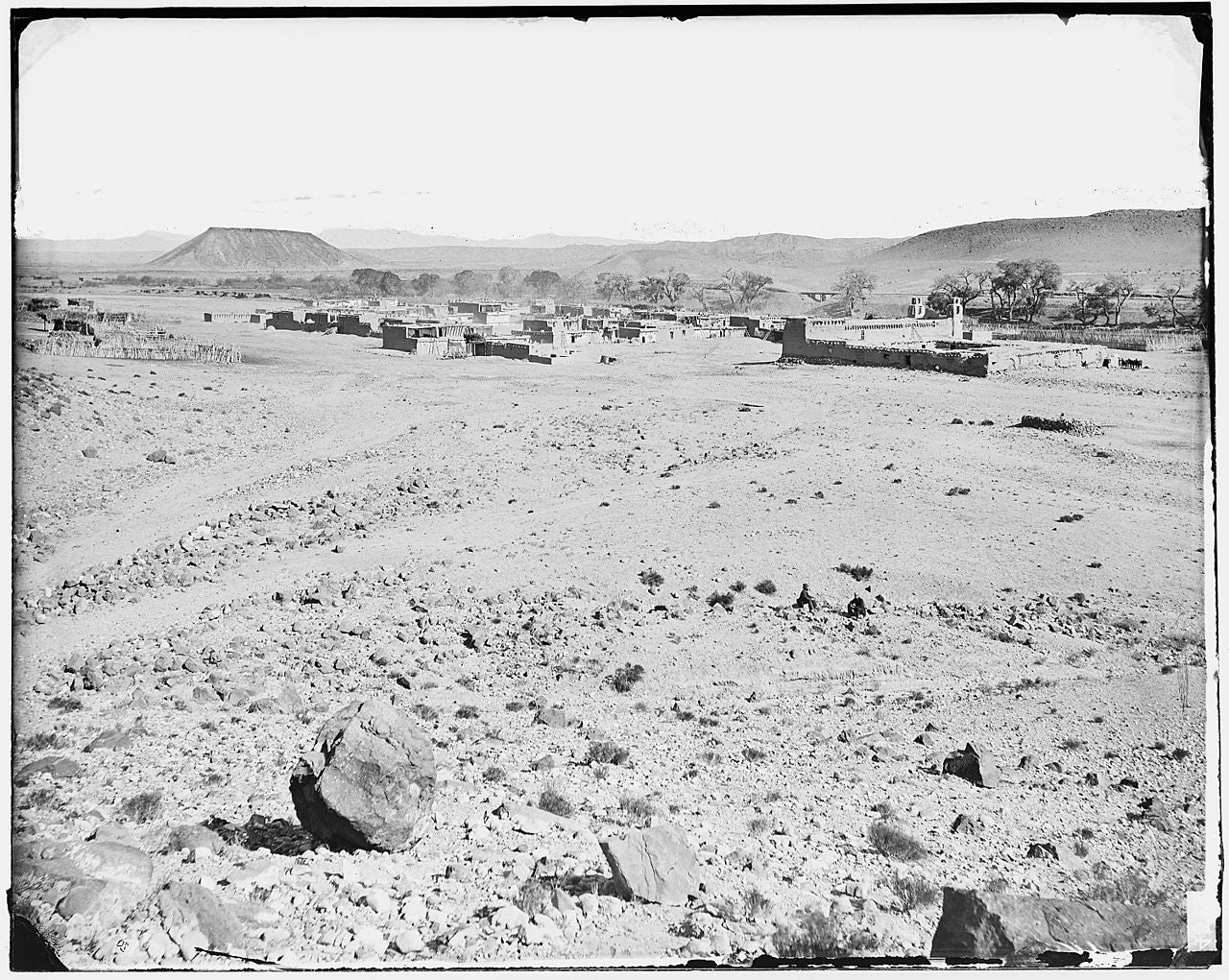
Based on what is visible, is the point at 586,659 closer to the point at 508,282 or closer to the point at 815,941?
the point at 815,941

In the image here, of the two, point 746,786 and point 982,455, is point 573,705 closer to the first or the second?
point 746,786

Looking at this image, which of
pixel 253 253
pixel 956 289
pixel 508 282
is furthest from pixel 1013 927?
pixel 956 289

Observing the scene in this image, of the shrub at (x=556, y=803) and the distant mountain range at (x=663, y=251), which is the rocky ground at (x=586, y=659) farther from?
the distant mountain range at (x=663, y=251)

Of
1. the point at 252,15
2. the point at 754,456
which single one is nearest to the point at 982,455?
the point at 754,456

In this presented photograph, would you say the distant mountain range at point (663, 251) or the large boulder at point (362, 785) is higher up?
the distant mountain range at point (663, 251)

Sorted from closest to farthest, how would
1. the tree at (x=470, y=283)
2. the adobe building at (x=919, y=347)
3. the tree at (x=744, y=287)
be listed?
the tree at (x=470, y=283) → the adobe building at (x=919, y=347) → the tree at (x=744, y=287)

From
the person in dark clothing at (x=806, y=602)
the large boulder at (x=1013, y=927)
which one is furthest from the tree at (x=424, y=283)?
the large boulder at (x=1013, y=927)

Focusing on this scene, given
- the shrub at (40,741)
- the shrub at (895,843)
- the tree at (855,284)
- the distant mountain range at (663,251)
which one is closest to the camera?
the shrub at (895,843)

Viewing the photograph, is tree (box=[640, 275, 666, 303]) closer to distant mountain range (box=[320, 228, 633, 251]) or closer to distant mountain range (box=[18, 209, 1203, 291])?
distant mountain range (box=[18, 209, 1203, 291])
